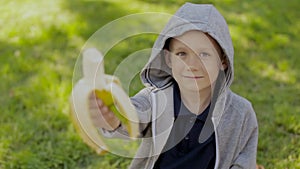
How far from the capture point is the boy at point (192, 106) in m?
1.78

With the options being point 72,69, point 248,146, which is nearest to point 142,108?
point 248,146

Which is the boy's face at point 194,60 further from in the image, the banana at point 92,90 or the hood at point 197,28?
the banana at point 92,90

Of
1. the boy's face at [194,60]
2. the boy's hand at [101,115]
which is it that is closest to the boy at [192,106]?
the boy's face at [194,60]

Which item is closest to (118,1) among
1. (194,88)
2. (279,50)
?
(279,50)

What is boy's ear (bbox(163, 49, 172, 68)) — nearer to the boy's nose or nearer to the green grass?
the boy's nose

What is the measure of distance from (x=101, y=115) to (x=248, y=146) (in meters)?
0.74

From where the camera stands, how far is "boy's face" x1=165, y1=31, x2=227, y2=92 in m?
1.76

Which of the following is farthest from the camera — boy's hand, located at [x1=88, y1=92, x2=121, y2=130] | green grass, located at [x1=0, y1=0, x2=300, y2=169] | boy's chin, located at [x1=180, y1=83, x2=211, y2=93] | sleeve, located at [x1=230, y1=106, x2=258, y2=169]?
green grass, located at [x1=0, y1=0, x2=300, y2=169]

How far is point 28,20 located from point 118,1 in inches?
33.1

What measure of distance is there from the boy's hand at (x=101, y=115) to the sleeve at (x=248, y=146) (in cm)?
59

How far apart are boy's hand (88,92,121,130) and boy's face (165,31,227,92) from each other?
0.34 m

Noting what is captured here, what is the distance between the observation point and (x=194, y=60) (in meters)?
1.79

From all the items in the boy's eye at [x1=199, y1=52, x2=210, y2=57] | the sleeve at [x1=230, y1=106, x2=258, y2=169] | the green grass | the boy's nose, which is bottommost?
the green grass

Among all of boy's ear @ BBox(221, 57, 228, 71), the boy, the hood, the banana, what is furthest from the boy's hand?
boy's ear @ BBox(221, 57, 228, 71)
